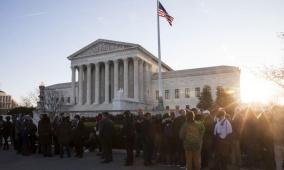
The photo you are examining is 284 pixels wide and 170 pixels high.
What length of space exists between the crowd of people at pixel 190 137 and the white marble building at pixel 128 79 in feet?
158

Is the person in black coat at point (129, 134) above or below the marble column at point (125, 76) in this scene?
below

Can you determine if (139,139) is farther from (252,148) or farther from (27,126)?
(27,126)

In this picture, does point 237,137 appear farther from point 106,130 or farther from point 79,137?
point 79,137

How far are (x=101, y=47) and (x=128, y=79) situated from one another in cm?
925

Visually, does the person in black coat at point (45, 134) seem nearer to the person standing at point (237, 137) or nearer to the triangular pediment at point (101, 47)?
the person standing at point (237, 137)

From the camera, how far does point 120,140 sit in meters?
20.1

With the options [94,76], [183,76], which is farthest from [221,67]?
[94,76]

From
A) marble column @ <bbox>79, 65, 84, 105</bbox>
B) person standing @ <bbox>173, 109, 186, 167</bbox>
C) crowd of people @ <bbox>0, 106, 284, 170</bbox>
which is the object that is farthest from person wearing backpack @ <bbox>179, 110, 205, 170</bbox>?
marble column @ <bbox>79, 65, 84, 105</bbox>

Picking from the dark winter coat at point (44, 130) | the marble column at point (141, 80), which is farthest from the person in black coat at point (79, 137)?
the marble column at point (141, 80)

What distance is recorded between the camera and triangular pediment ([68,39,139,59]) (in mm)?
68875

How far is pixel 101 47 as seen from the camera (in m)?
72.0

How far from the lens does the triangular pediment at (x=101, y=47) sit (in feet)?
226

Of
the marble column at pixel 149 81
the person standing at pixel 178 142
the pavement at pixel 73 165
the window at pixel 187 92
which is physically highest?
the marble column at pixel 149 81

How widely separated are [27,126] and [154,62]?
60937 millimetres
